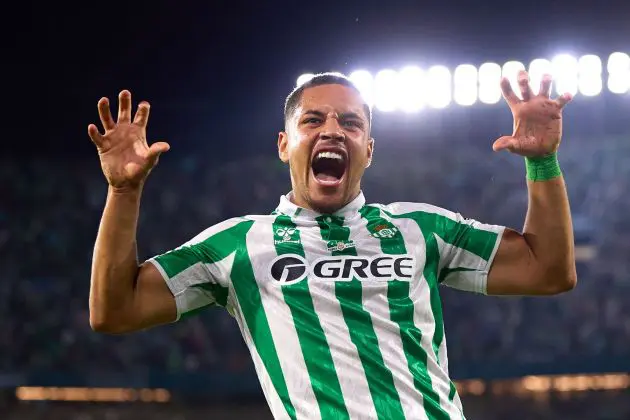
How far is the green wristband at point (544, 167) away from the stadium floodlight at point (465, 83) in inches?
285

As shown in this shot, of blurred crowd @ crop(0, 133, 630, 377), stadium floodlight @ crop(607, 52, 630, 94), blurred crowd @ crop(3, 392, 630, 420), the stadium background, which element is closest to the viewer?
blurred crowd @ crop(3, 392, 630, 420)

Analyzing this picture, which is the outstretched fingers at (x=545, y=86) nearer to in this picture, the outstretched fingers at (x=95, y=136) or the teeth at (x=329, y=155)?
the teeth at (x=329, y=155)

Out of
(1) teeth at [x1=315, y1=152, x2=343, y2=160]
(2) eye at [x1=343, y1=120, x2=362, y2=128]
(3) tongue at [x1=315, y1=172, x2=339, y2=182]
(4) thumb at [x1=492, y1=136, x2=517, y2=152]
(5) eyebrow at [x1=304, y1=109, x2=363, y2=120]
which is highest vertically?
(5) eyebrow at [x1=304, y1=109, x2=363, y2=120]

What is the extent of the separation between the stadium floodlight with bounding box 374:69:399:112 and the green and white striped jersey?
7140 mm

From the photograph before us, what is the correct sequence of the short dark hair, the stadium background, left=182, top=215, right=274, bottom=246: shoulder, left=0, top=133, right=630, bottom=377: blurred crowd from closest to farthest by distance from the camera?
1. left=182, top=215, right=274, bottom=246: shoulder
2. the short dark hair
3. the stadium background
4. left=0, top=133, right=630, bottom=377: blurred crowd

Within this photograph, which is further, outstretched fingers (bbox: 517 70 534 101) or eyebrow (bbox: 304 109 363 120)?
eyebrow (bbox: 304 109 363 120)

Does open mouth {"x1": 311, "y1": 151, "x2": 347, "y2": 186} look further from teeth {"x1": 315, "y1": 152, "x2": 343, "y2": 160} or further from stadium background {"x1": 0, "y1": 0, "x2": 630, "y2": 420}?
stadium background {"x1": 0, "y1": 0, "x2": 630, "y2": 420}

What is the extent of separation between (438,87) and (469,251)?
7332mm

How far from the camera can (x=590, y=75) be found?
9109 millimetres

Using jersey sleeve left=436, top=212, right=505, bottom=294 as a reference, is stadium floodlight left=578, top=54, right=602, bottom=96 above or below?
above

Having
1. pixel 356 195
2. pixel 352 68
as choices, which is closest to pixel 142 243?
pixel 352 68

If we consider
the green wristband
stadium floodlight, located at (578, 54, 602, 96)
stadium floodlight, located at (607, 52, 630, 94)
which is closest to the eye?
the green wristband

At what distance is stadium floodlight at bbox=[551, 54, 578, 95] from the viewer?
8914 mm

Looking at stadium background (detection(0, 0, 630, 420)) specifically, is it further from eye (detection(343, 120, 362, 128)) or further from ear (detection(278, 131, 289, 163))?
eye (detection(343, 120, 362, 128))
